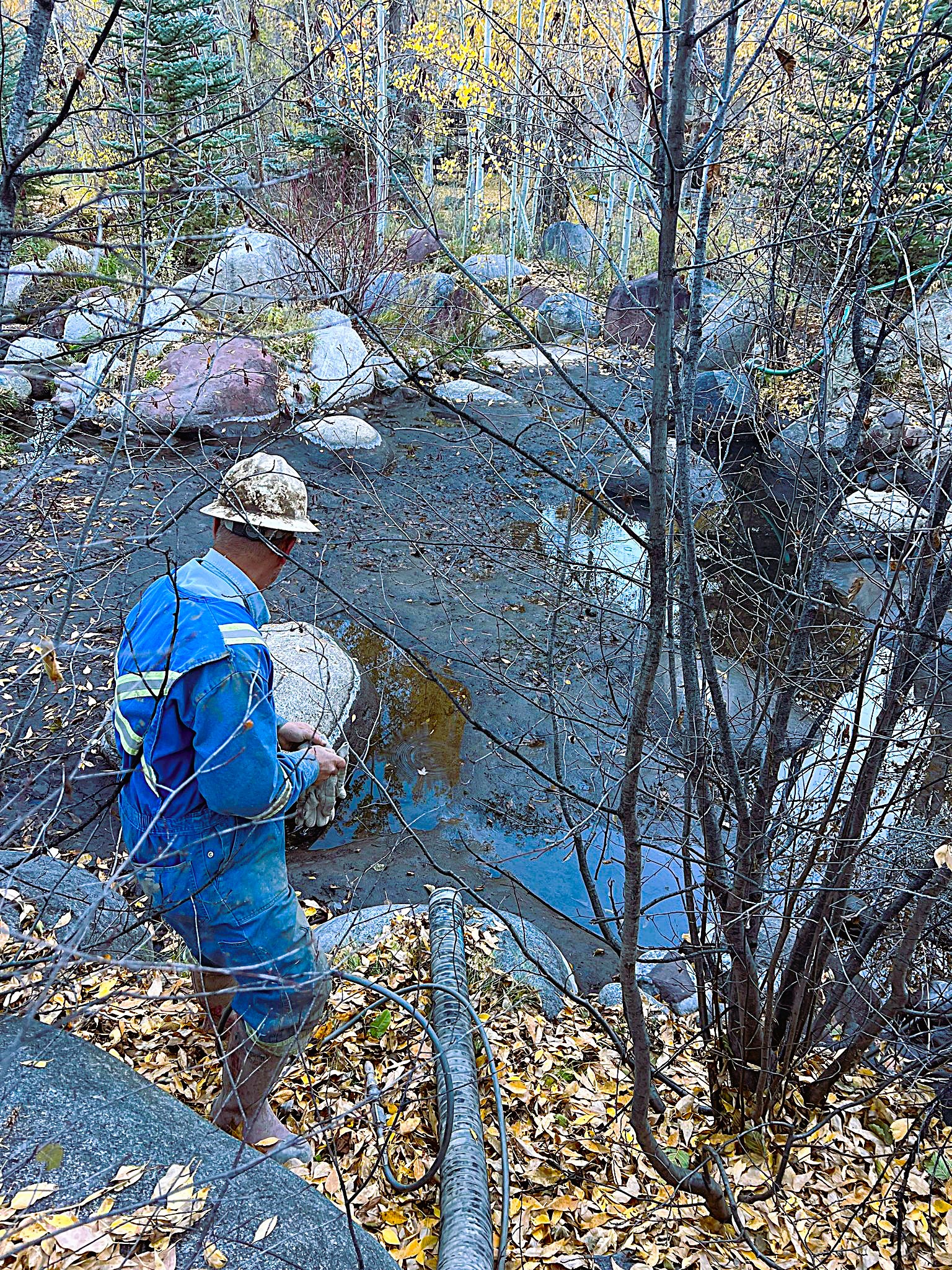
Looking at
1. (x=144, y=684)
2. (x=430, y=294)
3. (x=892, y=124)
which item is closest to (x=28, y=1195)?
(x=144, y=684)

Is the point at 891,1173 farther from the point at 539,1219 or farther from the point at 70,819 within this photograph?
the point at 70,819

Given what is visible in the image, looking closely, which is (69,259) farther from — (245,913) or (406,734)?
(245,913)

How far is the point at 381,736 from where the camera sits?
6598 mm

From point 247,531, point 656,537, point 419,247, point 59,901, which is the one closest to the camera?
point 656,537

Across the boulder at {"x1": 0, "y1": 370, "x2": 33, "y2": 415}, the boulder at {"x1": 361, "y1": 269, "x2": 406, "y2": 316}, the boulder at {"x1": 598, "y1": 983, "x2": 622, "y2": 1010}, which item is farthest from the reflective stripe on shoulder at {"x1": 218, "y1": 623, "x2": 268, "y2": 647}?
the boulder at {"x1": 361, "y1": 269, "x2": 406, "y2": 316}

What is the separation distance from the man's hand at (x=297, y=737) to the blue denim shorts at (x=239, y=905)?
0.39 metres

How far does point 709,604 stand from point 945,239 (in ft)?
16.4

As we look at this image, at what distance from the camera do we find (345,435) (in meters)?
11.4

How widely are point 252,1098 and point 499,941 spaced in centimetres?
155

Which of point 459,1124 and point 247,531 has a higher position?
point 247,531

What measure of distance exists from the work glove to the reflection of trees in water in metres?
0.20

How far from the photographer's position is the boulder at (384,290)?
12.7 meters

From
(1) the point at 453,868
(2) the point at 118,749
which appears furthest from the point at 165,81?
(2) the point at 118,749

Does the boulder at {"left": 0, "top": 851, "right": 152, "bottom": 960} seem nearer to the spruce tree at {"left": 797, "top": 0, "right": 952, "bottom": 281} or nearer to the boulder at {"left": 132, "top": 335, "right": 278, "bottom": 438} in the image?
the spruce tree at {"left": 797, "top": 0, "right": 952, "bottom": 281}
